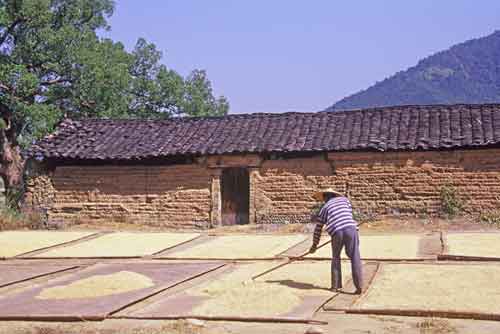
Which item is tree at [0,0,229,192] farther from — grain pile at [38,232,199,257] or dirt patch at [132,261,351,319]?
dirt patch at [132,261,351,319]

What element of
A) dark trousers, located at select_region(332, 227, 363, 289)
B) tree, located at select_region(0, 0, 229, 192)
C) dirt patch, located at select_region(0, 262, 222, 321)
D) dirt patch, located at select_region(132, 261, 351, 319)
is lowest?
dirt patch, located at select_region(0, 262, 222, 321)

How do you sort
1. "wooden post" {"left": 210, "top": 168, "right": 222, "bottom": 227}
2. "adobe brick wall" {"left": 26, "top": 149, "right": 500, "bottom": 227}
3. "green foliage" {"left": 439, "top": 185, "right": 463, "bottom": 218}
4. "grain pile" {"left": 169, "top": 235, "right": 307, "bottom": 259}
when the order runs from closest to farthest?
"grain pile" {"left": 169, "top": 235, "right": 307, "bottom": 259}
"green foliage" {"left": 439, "top": 185, "right": 463, "bottom": 218}
"adobe brick wall" {"left": 26, "top": 149, "right": 500, "bottom": 227}
"wooden post" {"left": 210, "top": 168, "right": 222, "bottom": 227}

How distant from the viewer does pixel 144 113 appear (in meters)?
30.0

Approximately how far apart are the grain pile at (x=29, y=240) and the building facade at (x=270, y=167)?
2387mm

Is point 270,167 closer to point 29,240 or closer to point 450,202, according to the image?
point 450,202

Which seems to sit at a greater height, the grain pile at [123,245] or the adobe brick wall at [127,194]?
Result: the adobe brick wall at [127,194]

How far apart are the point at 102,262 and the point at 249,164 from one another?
6.86 meters

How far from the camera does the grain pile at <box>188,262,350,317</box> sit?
7406 millimetres

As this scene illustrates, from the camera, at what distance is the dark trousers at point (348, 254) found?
8.44 metres

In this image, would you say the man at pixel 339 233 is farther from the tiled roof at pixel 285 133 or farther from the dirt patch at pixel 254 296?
the tiled roof at pixel 285 133

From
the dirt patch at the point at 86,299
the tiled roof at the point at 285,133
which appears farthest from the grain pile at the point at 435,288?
the tiled roof at the point at 285,133

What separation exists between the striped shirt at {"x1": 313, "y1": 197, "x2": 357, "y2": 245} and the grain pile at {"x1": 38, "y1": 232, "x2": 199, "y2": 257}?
203 inches

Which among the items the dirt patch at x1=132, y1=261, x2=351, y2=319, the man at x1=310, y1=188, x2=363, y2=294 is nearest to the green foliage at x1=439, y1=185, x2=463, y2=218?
the dirt patch at x1=132, y1=261, x2=351, y2=319

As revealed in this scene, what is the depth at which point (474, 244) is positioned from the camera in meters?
12.7
